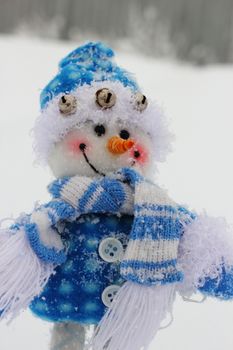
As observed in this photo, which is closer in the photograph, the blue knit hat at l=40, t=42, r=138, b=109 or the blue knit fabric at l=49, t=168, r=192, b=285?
the blue knit fabric at l=49, t=168, r=192, b=285

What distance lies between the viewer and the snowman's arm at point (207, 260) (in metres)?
0.81

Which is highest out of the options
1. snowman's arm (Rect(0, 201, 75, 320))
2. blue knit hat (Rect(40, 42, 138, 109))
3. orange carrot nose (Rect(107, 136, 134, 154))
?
blue knit hat (Rect(40, 42, 138, 109))

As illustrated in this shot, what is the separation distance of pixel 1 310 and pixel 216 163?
3.62ft

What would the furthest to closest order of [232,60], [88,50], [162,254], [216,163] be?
[232,60]
[216,163]
[88,50]
[162,254]

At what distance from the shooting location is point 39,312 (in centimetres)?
84

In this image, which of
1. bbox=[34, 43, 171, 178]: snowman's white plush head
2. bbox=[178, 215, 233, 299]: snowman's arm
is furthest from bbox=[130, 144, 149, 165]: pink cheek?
bbox=[178, 215, 233, 299]: snowman's arm

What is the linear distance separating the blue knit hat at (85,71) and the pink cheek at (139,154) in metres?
0.08

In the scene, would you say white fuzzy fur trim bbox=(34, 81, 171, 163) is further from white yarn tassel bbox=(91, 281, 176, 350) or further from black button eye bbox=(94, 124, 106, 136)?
white yarn tassel bbox=(91, 281, 176, 350)

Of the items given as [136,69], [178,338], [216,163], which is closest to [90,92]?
[178,338]

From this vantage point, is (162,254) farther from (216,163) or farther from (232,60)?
(232,60)

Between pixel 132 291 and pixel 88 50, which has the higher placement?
pixel 88 50

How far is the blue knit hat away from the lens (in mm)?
890

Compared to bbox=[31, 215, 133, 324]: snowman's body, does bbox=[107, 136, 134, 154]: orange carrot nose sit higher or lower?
higher

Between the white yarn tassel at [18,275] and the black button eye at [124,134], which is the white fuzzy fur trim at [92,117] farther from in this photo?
the white yarn tassel at [18,275]
